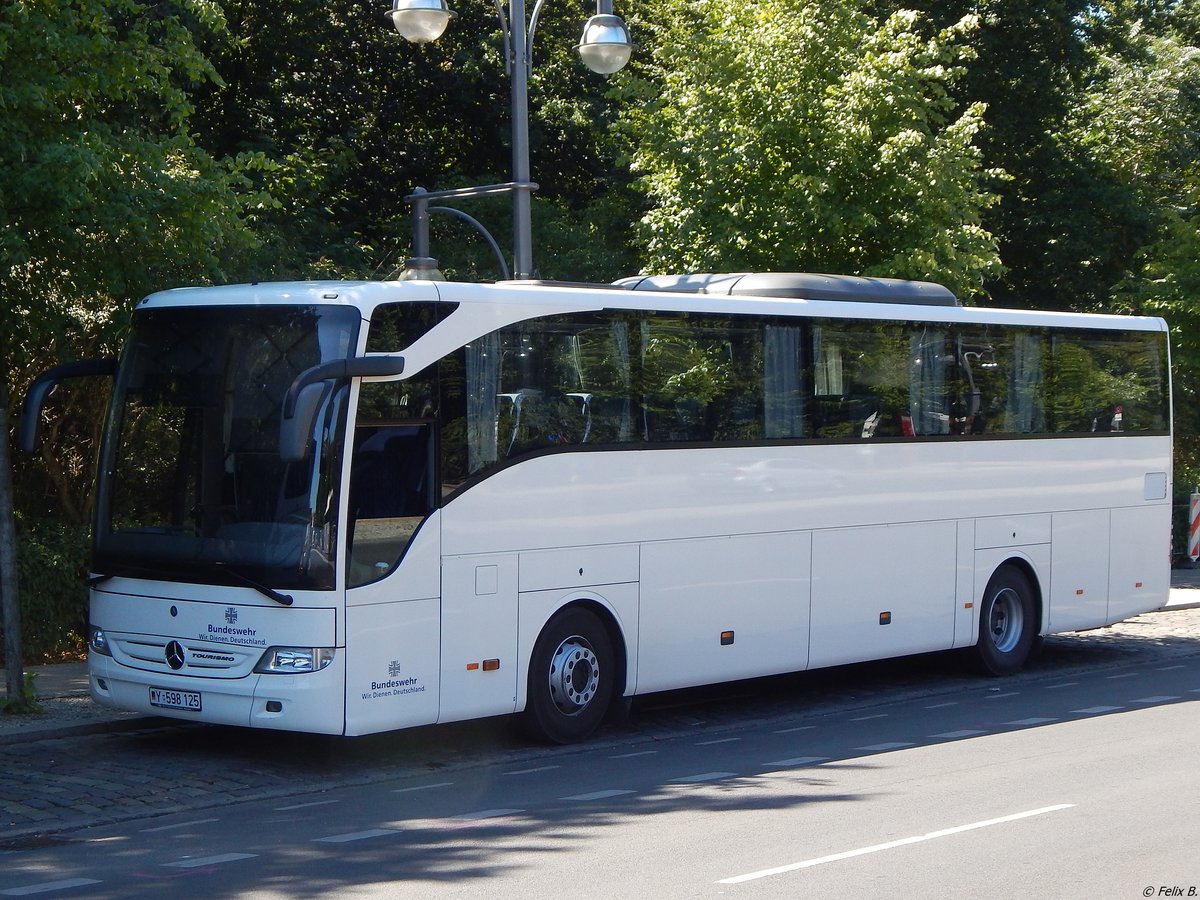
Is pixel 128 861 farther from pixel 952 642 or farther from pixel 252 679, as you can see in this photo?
pixel 952 642

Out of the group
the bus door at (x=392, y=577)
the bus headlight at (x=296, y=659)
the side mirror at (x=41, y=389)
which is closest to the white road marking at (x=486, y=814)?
the bus door at (x=392, y=577)

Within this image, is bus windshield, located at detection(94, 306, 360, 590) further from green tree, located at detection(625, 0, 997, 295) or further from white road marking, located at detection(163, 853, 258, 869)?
green tree, located at detection(625, 0, 997, 295)

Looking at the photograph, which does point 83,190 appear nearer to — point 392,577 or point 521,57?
point 392,577

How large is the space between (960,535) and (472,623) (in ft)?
19.8

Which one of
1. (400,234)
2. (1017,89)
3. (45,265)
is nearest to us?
(45,265)

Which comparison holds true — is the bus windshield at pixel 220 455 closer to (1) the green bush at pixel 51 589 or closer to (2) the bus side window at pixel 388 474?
(2) the bus side window at pixel 388 474

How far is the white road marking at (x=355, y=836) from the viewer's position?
8.61 metres

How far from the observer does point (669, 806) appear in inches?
375

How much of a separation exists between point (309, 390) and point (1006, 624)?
890cm

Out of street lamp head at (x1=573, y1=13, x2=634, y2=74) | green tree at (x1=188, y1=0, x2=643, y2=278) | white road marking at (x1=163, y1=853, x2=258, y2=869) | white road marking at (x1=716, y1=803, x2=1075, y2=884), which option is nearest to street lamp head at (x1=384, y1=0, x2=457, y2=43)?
street lamp head at (x1=573, y1=13, x2=634, y2=74)

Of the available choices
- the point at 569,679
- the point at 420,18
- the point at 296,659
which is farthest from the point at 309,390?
the point at 420,18

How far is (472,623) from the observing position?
36.7 feet

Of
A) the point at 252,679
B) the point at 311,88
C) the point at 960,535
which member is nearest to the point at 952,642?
the point at 960,535

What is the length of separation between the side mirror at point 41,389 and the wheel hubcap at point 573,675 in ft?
12.7
